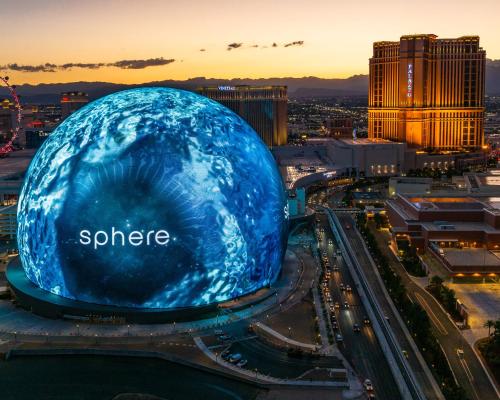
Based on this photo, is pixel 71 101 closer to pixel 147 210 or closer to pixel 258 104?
pixel 258 104

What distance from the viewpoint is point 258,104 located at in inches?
4808

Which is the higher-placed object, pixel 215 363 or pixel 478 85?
pixel 478 85

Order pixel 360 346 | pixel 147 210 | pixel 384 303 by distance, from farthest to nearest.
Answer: pixel 384 303, pixel 147 210, pixel 360 346

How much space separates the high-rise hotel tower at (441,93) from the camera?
11381cm

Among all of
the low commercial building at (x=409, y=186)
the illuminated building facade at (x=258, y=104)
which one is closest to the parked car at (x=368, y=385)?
the low commercial building at (x=409, y=186)

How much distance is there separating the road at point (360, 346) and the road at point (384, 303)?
1.21 m

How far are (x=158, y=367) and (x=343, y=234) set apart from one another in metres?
29.1

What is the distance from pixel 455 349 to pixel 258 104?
306 ft

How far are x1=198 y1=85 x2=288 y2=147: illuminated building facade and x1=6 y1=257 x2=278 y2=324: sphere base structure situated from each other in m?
87.6

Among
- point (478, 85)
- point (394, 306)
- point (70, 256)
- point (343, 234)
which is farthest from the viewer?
point (478, 85)

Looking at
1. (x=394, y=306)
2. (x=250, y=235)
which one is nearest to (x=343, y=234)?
(x=394, y=306)

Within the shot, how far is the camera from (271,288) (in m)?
39.2

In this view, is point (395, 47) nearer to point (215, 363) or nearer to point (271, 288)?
point (271, 288)

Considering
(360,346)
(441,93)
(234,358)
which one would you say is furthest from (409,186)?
(234,358)
